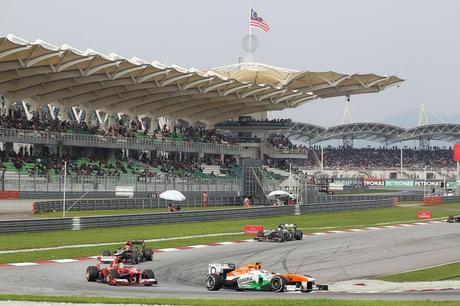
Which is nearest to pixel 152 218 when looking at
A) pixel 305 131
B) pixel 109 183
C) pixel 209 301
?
pixel 109 183

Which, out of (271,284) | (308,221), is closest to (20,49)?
(308,221)

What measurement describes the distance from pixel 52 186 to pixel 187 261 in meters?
25.0

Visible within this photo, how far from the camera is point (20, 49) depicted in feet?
157

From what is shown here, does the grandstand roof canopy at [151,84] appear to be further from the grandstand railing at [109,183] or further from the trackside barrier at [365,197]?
the trackside barrier at [365,197]

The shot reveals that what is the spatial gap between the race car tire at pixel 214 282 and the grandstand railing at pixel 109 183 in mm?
30172

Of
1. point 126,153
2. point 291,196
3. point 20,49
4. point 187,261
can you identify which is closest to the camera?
point 187,261

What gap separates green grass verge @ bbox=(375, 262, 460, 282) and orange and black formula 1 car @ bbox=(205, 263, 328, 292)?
128 inches

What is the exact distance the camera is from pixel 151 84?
66.2 m

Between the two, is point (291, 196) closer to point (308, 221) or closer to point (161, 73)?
point (308, 221)

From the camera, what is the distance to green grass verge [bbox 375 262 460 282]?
64.5 ft

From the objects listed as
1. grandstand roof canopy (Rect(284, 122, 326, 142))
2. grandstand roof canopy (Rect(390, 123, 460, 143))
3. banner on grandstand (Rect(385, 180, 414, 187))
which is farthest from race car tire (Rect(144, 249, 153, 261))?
grandstand roof canopy (Rect(390, 123, 460, 143))

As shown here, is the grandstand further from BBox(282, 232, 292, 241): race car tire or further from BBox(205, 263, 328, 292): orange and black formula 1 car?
BBox(205, 263, 328, 292): orange and black formula 1 car

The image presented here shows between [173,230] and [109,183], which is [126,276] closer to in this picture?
[173,230]

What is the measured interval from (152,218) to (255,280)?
20868 millimetres
